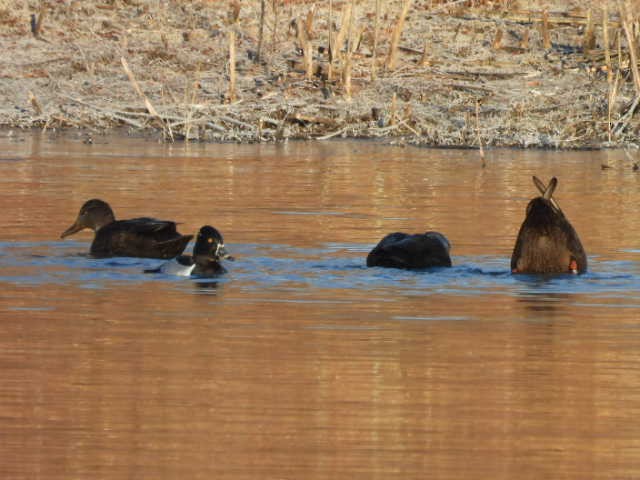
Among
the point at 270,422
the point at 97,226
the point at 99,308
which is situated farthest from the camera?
the point at 97,226

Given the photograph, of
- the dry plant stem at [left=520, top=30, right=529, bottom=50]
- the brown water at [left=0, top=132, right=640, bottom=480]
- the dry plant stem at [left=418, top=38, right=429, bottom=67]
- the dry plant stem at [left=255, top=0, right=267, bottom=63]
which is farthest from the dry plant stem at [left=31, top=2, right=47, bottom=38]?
the brown water at [left=0, top=132, right=640, bottom=480]

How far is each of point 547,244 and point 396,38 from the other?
2061 centimetres

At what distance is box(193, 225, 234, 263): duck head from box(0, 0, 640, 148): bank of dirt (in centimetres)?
1567

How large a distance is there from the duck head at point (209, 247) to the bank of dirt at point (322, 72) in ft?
51.4

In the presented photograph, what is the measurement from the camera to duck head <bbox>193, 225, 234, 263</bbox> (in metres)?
12.2

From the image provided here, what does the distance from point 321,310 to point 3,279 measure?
2644 mm

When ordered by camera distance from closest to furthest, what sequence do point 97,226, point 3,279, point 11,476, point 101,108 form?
point 11,476
point 3,279
point 97,226
point 101,108

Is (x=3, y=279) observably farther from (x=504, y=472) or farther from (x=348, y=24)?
(x=348, y=24)

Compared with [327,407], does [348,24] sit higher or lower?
higher

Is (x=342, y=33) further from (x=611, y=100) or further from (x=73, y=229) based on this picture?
(x=73, y=229)

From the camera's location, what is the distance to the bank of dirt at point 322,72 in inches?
1172

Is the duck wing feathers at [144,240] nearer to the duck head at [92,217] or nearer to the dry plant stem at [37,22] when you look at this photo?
the duck head at [92,217]

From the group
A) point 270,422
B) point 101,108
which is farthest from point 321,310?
point 101,108

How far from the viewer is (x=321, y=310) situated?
421 inches
